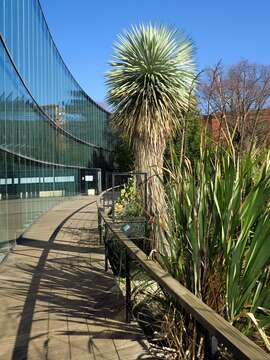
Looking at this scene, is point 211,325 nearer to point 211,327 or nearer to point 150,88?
point 211,327

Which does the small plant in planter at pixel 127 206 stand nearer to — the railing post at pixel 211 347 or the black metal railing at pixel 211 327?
the black metal railing at pixel 211 327

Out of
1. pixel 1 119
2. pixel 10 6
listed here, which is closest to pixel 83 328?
pixel 1 119

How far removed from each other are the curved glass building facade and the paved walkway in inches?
58.4

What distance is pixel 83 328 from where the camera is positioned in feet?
16.8

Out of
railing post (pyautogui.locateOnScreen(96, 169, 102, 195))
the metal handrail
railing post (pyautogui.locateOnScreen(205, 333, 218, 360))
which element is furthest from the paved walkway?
railing post (pyautogui.locateOnScreen(96, 169, 102, 195))

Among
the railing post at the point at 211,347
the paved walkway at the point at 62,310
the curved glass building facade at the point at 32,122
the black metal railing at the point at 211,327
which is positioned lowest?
the paved walkway at the point at 62,310

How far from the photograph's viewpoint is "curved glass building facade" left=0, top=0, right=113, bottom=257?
421 inches

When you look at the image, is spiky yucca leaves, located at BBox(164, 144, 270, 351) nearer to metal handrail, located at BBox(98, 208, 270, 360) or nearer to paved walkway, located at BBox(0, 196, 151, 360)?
metal handrail, located at BBox(98, 208, 270, 360)

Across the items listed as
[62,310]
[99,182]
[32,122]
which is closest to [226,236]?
[62,310]

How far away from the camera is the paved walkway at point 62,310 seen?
4.57m

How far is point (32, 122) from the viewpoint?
53.2 ft

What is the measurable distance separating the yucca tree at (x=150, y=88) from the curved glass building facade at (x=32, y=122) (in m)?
2.35

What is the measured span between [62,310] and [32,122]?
436 inches

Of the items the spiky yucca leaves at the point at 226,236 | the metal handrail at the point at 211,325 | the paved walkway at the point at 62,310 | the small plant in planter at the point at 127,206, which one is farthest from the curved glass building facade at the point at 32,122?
the metal handrail at the point at 211,325
